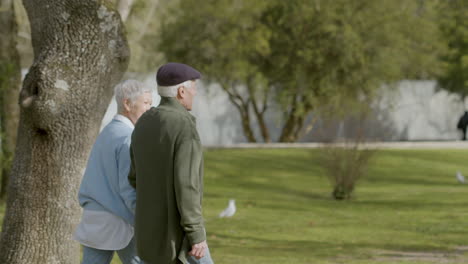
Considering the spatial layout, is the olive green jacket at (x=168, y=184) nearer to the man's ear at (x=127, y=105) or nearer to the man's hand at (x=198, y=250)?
the man's hand at (x=198, y=250)

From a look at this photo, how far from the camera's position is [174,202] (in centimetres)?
427

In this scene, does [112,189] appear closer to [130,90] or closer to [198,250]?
[130,90]

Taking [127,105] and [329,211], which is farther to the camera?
[329,211]

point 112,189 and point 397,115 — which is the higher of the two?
point 112,189

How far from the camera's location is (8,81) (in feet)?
51.4

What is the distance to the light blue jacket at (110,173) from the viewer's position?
16.2 ft

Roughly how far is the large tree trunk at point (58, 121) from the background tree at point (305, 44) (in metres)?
22.6

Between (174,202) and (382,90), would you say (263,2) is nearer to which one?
(382,90)

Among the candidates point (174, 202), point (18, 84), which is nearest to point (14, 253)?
point (174, 202)

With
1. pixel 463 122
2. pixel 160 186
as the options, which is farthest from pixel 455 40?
pixel 160 186

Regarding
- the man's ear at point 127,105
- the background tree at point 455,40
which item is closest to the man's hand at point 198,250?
→ the man's ear at point 127,105

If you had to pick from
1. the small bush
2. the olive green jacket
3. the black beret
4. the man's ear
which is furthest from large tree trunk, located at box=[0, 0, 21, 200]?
the olive green jacket

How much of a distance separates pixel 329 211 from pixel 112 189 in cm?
→ 1210

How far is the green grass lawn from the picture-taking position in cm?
1099
